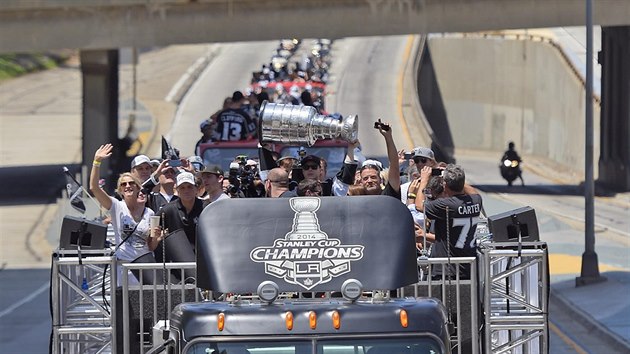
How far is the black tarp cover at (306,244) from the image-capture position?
9477 mm

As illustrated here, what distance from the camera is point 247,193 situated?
1472cm

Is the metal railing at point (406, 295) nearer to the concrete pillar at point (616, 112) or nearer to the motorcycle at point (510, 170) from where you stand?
the concrete pillar at point (616, 112)

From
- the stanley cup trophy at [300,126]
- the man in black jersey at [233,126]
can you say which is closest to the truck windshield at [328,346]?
the stanley cup trophy at [300,126]

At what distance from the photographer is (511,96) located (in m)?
74.9

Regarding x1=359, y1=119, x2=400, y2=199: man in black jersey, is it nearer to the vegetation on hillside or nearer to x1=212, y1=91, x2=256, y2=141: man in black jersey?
x1=212, y1=91, x2=256, y2=141: man in black jersey

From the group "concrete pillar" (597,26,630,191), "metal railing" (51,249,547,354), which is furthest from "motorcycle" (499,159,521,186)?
"metal railing" (51,249,547,354)

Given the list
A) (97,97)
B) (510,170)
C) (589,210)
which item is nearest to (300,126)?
(589,210)

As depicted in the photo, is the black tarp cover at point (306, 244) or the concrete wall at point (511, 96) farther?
the concrete wall at point (511, 96)

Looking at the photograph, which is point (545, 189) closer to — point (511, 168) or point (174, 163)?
Answer: point (511, 168)

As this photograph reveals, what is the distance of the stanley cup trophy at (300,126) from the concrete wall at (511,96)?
46.0 meters

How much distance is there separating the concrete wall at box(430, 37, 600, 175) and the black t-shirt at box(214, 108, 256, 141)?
126ft

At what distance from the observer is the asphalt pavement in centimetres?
2520

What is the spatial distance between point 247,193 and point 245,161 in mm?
2138

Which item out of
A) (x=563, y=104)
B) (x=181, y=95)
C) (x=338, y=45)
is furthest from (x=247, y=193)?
(x=338, y=45)
